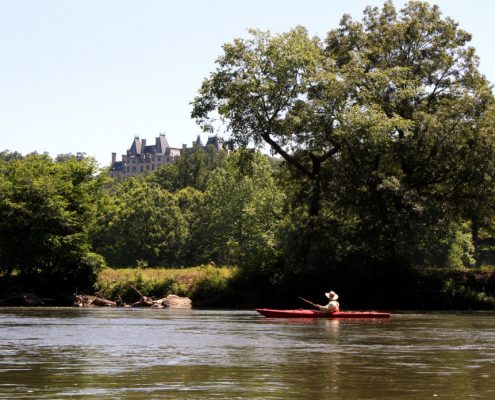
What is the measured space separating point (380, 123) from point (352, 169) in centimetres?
385

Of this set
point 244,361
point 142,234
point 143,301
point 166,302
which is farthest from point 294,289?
point 142,234

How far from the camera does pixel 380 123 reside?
53344mm

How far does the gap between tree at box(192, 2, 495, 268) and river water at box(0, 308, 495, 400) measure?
61.7 ft

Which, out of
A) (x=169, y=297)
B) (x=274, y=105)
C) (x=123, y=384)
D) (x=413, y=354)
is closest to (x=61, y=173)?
(x=169, y=297)

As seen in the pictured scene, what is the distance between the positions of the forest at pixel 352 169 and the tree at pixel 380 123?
0.27 feet

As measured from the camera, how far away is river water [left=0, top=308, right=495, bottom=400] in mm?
16336

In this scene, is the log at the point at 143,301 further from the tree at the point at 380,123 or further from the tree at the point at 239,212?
the tree at the point at 239,212

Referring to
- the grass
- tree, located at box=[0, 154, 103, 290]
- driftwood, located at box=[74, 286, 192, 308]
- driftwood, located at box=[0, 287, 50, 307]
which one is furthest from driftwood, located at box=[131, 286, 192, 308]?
driftwood, located at box=[0, 287, 50, 307]

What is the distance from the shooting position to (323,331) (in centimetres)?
3369

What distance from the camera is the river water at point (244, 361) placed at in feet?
53.6

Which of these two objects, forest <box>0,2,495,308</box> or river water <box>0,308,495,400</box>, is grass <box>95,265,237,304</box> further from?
river water <box>0,308,495,400</box>

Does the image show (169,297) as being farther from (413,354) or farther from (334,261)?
(413,354)

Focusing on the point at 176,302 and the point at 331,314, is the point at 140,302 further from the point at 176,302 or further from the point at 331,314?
the point at 331,314

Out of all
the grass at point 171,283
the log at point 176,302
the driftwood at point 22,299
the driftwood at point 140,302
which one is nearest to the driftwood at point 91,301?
the driftwood at point 140,302
